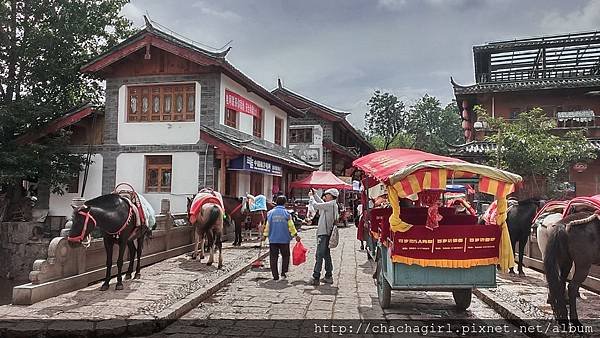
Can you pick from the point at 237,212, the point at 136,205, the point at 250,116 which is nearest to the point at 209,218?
the point at 136,205

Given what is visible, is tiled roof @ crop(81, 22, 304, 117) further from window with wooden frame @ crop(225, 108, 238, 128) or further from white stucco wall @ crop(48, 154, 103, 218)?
white stucco wall @ crop(48, 154, 103, 218)

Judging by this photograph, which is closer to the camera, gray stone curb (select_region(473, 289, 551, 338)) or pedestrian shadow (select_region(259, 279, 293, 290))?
gray stone curb (select_region(473, 289, 551, 338))

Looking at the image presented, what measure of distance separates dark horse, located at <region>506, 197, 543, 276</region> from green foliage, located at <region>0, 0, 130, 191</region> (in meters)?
13.9

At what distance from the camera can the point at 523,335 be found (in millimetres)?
5973

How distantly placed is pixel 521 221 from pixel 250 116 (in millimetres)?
11992

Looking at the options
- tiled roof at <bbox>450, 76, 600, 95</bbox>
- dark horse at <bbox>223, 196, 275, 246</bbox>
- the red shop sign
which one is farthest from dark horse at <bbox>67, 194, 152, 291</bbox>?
tiled roof at <bbox>450, 76, 600, 95</bbox>

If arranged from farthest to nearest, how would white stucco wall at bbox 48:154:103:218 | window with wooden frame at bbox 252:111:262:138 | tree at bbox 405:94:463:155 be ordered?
tree at bbox 405:94:463:155 < window with wooden frame at bbox 252:111:262:138 < white stucco wall at bbox 48:154:103:218

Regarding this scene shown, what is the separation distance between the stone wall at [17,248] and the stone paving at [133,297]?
281 inches

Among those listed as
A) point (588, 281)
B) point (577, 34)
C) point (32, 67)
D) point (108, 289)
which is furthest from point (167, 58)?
point (577, 34)

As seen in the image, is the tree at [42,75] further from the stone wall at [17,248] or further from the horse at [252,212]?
the horse at [252,212]

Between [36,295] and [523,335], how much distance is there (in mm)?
6626

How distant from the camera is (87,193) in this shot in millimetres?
16859

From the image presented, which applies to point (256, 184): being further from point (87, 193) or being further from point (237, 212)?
point (87, 193)

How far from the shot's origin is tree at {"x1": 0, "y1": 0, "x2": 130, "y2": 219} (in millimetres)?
15727
